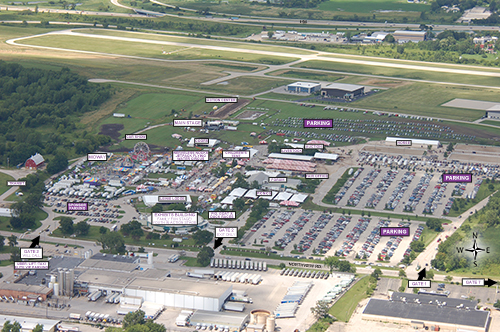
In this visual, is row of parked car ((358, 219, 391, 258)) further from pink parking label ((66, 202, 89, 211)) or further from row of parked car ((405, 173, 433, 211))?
pink parking label ((66, 202, 89, 211))

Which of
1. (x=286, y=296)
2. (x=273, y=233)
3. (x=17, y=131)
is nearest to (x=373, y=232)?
(x=273, y=233)

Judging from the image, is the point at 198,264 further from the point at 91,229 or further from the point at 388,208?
the point at 388,208

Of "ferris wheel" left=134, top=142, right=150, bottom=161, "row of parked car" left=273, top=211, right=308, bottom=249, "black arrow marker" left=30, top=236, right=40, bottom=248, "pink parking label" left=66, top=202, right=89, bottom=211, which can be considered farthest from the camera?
"ferris wheel" left=134, top=142, right=150, bottom=161

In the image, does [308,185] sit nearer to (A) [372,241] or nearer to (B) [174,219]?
(A) [372,241]

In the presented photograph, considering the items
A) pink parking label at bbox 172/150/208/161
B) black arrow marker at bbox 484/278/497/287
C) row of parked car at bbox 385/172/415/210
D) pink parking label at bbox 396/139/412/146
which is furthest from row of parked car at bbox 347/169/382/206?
black arrow marker at bbox 484/278/497/287

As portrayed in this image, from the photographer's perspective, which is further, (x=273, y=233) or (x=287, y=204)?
(x=287, y=204)
